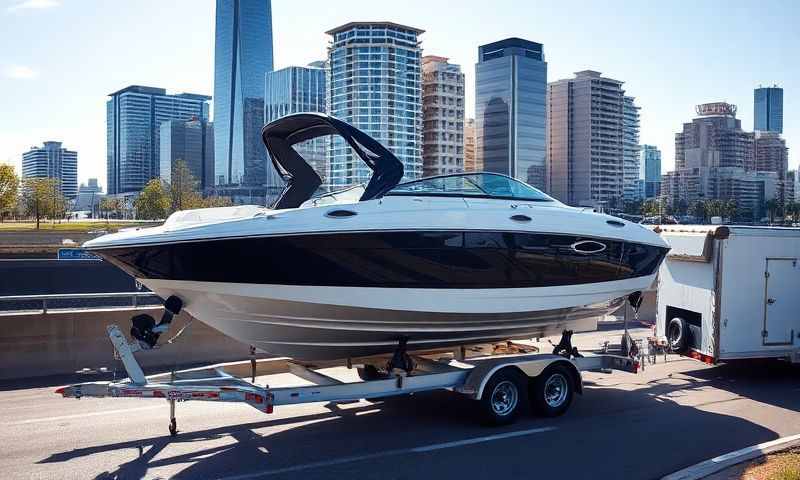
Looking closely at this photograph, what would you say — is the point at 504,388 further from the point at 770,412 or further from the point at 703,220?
the point at 703,220

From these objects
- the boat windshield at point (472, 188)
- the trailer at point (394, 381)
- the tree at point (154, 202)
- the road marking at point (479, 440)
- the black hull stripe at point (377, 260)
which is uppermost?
the tree at point (154, 202)

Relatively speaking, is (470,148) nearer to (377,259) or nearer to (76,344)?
(76,344)

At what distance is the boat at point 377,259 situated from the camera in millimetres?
7406

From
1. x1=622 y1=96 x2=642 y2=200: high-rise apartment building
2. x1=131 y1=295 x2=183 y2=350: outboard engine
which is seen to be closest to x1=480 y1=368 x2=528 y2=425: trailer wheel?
x1=131 y1=295 x2=183 y2=350: outboard engine

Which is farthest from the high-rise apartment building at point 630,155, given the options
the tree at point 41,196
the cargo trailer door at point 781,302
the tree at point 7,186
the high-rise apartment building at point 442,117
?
the cargo trailer door at point 781,302

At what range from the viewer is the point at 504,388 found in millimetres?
8438

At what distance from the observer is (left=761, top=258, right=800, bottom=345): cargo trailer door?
35.0 feet

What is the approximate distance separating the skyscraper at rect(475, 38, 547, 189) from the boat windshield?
411ft

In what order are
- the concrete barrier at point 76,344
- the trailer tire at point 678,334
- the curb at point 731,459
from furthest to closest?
the trailer tire at point 678,334, the concrete barrier at point 76,344, the curb at point 731,459

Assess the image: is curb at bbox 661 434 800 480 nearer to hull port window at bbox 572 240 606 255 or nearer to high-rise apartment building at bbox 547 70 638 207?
hull port window at bbox 572 240 606 255

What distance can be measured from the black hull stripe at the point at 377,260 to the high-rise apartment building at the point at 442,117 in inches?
4441

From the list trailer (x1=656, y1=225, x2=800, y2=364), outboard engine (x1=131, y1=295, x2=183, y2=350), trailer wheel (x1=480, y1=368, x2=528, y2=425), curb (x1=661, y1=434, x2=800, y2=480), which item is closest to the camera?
curb (x1=661, y1=434, x2=800, y2=480)

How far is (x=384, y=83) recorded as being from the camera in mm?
116250

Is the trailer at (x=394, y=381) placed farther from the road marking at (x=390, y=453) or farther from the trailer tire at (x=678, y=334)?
the trailer tire at (x=678, y=334)
